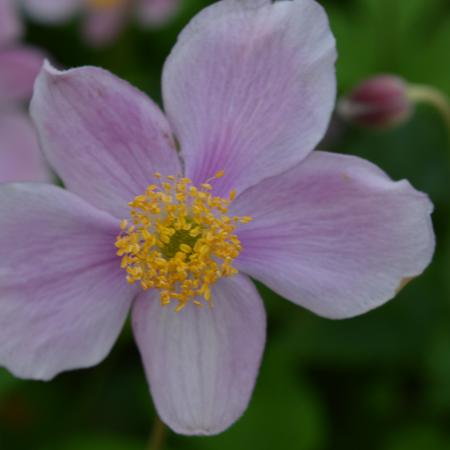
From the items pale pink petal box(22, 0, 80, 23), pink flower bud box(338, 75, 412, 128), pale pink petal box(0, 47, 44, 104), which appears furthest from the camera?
pale pink petal box(22, 0, 80, 23)

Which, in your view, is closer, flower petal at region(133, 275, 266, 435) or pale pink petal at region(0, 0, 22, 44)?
flower petal at region(133, 275, 266, 435)

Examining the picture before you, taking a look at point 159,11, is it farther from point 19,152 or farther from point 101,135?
point 101,135

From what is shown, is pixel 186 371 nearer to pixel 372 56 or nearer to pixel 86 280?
pixel 86 280

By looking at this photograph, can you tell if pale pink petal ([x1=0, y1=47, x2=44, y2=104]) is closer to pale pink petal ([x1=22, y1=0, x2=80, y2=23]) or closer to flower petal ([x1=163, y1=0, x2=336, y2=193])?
pale pink petal ([x1=22, y1=0, x2=80, y2=23])

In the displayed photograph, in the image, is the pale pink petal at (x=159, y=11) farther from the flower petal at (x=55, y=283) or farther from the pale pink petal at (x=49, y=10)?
the flower petal at (x=55, y=283)

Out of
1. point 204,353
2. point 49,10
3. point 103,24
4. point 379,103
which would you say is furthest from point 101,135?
point 49,10

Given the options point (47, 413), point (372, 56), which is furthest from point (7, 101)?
point (372, 56)

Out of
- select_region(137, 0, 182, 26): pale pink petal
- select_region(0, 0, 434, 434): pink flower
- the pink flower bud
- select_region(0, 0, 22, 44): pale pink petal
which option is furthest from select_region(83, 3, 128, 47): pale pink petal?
select_region(0, 0, 434, 434): pink flower

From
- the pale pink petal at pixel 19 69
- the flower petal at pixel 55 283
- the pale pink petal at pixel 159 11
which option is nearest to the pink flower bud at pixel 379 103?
the flower petal at pixel 55 283
